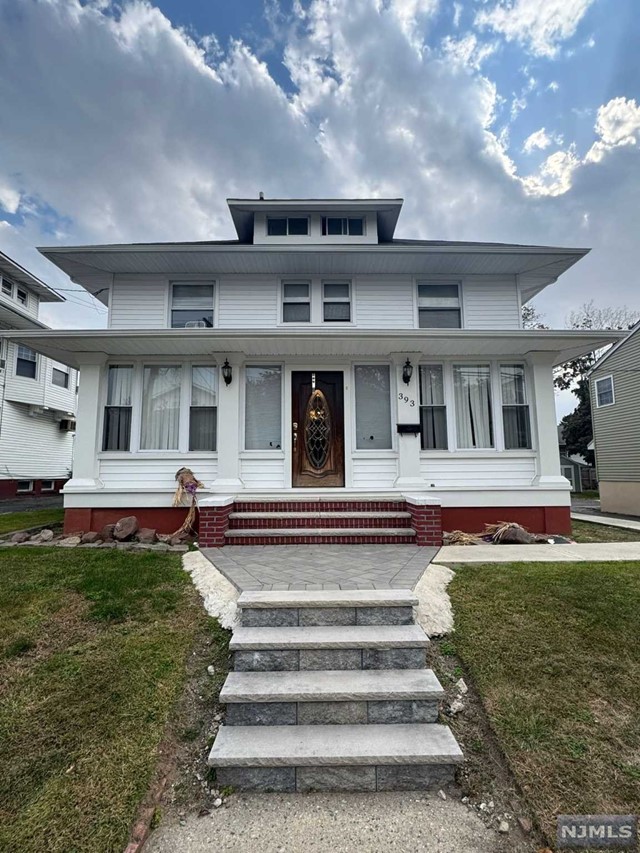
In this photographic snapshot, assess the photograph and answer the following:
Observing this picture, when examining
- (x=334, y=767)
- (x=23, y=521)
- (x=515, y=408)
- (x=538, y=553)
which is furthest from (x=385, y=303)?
(x=23, y=521)

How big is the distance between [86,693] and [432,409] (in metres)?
6.21

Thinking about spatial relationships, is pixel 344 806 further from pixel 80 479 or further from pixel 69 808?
pixel 80 479

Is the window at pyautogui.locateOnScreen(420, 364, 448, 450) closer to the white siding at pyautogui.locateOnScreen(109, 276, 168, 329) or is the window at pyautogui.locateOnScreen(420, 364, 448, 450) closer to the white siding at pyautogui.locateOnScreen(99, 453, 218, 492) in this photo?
the white siding at pyautogui.locateOnScreen(99, 453, 218, 492)

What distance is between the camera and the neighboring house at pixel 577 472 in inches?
950

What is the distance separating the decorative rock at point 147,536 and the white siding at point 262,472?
166cm

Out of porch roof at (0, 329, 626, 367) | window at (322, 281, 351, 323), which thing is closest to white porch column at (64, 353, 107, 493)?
porch roof at (0, 329, 626, 367)

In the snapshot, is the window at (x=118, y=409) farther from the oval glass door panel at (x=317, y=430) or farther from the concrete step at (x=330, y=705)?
the concrete step at (x=330, y=705)

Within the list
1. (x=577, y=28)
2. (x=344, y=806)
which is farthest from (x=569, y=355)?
(x=577, y=28)

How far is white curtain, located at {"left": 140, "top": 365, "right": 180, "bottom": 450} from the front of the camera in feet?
23.1

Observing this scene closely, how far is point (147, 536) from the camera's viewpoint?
19.7ft

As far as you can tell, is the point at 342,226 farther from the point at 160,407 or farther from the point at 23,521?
the point at 23,521

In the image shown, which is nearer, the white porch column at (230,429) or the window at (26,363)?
the white porch column at (230,429)

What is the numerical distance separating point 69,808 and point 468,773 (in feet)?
6.42

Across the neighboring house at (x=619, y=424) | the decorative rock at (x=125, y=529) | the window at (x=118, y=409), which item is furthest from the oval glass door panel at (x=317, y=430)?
the neighboring house at (x=619, y=424)
